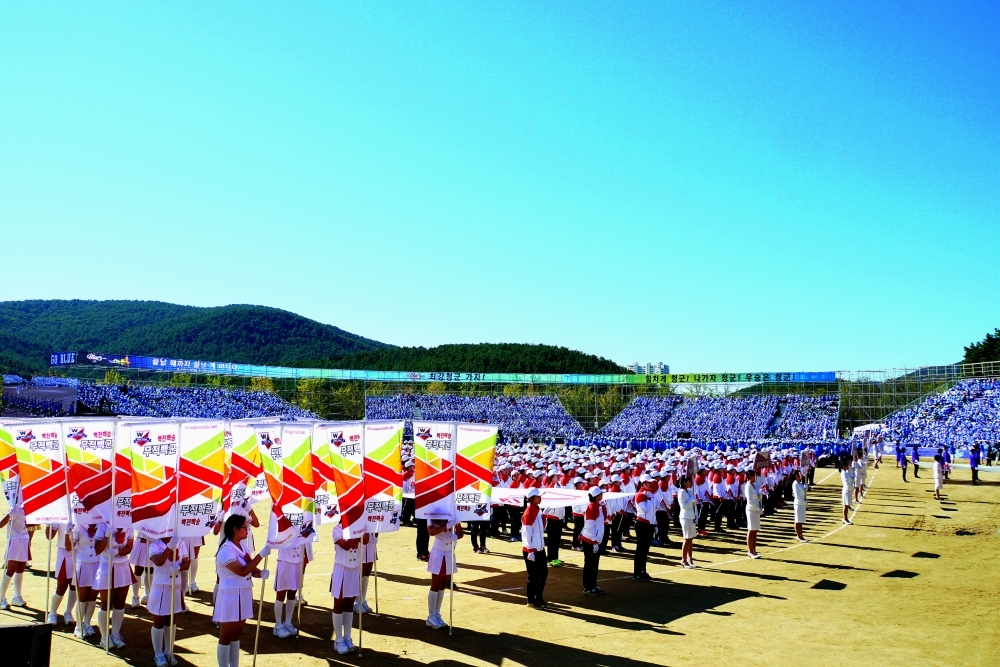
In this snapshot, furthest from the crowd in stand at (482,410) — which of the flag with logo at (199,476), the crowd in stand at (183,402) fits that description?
the flag with logo at (199,476)

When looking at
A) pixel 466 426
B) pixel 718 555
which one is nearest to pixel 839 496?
pixel 718 555

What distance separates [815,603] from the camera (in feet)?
39.2

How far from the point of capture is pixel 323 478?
9.98 metres

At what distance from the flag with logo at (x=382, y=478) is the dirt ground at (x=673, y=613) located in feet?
5.25

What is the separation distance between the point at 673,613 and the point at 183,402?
6081cm

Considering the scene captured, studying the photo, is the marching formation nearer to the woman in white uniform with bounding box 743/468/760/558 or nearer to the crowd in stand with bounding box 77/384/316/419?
the woman in white uniform with bounding box 743/468/760/558

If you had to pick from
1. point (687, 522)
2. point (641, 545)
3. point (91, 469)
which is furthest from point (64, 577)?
point (687, 522)

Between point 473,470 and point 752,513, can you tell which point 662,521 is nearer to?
point 752,513

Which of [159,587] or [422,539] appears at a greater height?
[159,587]

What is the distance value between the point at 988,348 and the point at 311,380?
→ 7303 centimetres

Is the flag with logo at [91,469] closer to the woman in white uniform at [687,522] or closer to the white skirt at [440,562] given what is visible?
the white skirt at [440,562]

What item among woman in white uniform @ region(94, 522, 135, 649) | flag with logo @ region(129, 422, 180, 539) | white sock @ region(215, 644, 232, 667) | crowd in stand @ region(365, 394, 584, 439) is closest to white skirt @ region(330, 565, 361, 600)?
white sock @ region(215, 644, 232, 667)

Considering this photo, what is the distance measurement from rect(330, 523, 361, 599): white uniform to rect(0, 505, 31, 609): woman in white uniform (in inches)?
199

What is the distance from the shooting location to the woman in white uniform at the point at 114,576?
9.07 metres
